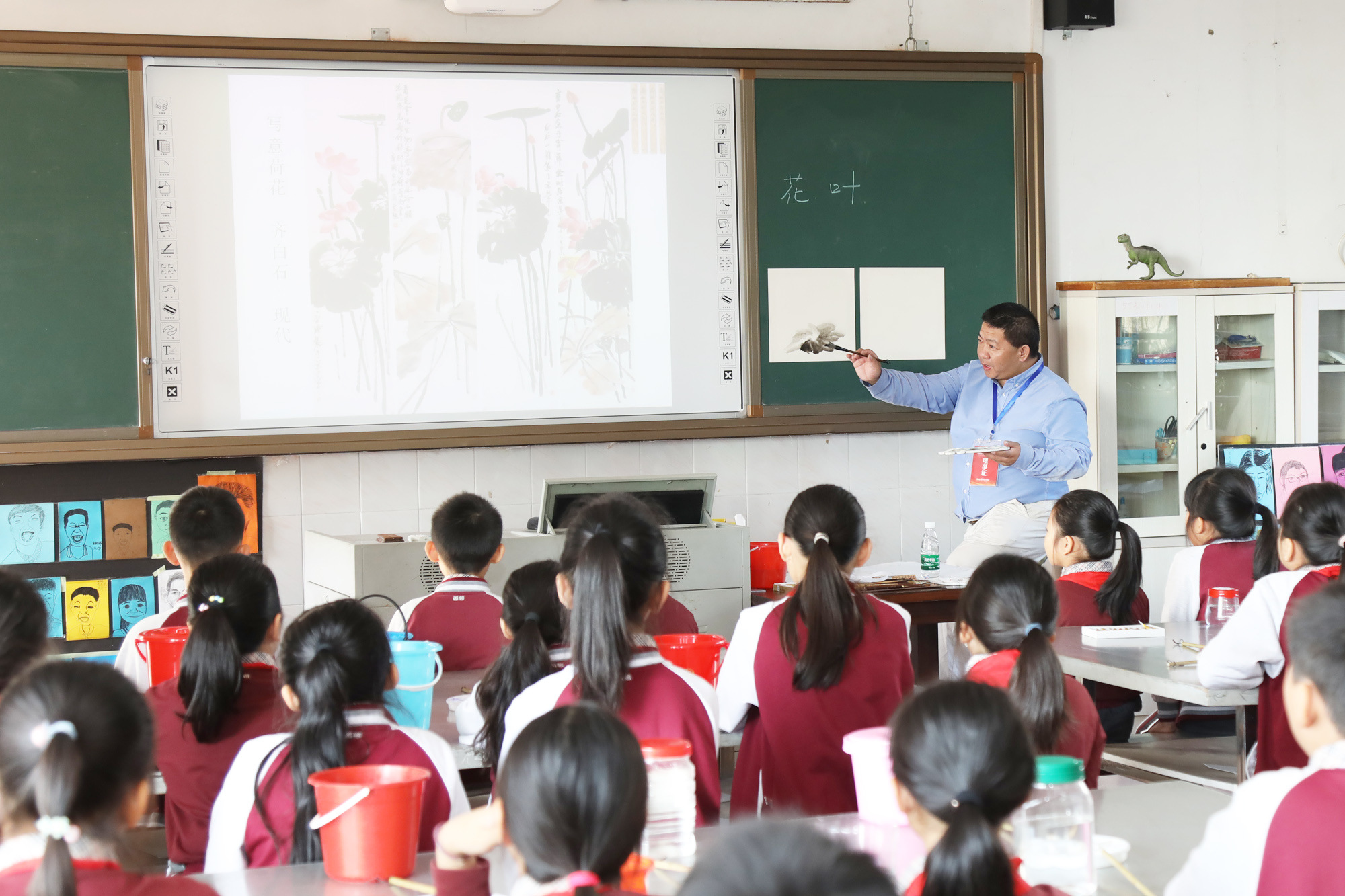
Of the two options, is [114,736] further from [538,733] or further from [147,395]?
[147,395]

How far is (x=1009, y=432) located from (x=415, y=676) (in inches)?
109

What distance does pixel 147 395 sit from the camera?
4.05 metres

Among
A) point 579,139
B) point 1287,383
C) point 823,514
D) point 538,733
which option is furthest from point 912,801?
point 1287,383

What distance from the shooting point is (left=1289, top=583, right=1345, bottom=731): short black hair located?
1.34m

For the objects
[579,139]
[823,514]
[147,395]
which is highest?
[579,139]

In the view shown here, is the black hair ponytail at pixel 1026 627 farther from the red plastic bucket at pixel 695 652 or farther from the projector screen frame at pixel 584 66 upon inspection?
the projector screen frame at pixel 584 66

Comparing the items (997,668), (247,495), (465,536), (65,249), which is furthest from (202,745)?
(65,249)

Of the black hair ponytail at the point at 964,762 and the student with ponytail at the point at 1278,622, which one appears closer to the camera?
the black hair ponytail at the point at 964,762

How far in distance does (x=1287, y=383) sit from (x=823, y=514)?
3472mm

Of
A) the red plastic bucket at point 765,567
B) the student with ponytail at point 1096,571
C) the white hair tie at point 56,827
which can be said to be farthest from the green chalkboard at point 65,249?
the white hair tie at point 56,827

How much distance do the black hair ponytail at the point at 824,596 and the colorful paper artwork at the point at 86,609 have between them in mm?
2898

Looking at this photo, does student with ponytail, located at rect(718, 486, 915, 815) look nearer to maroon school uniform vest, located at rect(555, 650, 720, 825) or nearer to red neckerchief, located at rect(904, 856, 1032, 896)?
maroon school uniform vest, located at rect(555, 650, 720, 825)

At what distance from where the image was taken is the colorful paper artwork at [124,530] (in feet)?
13.5

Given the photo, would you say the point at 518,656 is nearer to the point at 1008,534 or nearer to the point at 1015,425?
the point at 1008,534
